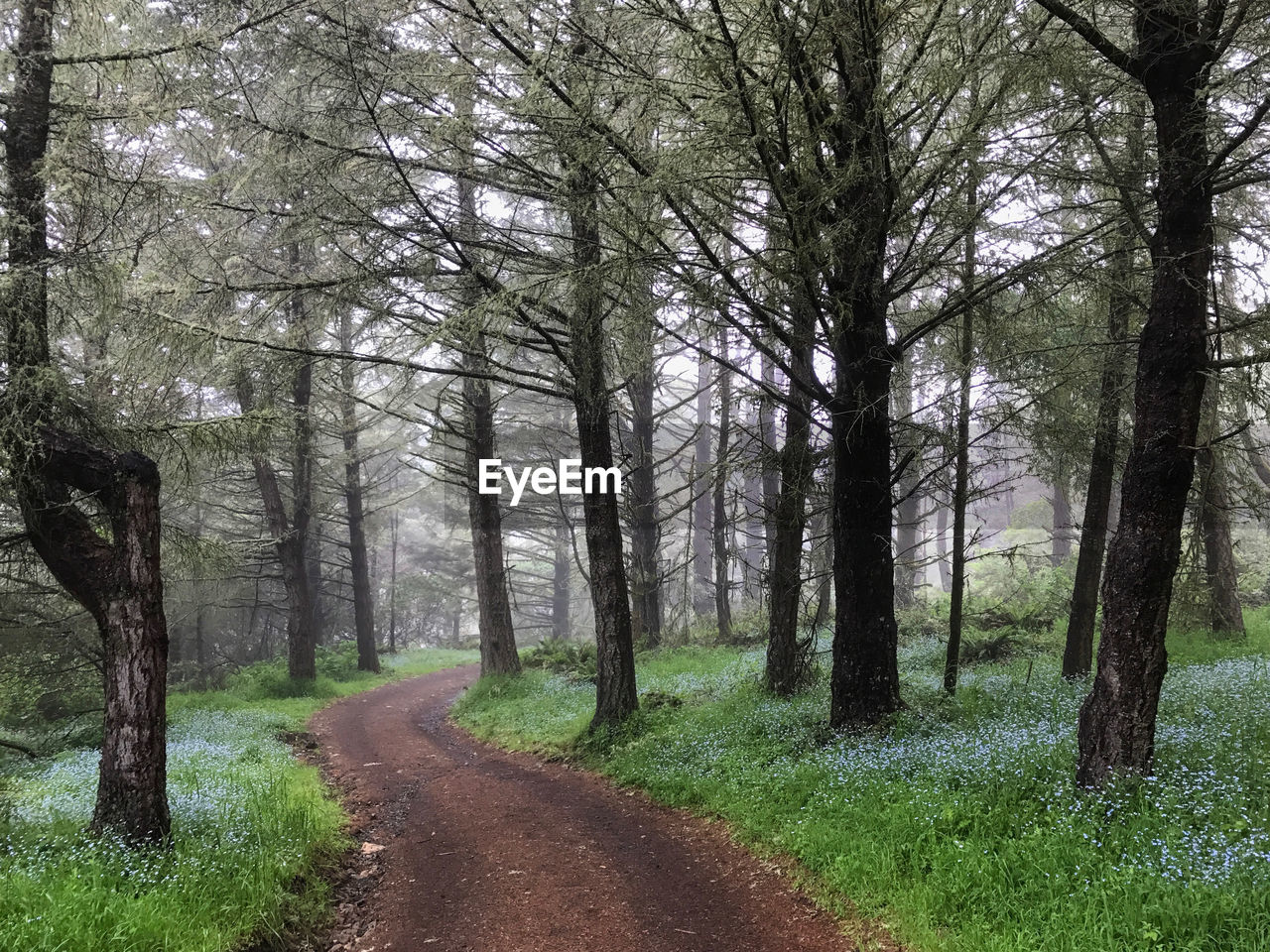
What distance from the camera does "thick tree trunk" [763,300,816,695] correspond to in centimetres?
920

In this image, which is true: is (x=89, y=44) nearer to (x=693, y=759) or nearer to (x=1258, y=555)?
(x=693, y=759)

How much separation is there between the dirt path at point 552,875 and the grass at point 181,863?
0.55 meters

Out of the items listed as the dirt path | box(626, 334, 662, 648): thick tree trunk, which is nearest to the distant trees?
the dirt path

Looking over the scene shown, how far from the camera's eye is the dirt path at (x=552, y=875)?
4.55 meters

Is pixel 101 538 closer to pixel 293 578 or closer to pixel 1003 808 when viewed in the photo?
pixel 1003 808

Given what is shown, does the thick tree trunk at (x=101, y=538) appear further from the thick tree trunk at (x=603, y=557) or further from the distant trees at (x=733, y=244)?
the thick tree trunk at (x=603, y=557)

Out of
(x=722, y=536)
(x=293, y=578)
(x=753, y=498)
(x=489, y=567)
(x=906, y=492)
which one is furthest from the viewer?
(x=293, y=578)

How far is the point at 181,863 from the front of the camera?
4684 mm

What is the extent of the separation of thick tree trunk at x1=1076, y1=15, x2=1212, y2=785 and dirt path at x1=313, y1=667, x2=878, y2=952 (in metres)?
2.41

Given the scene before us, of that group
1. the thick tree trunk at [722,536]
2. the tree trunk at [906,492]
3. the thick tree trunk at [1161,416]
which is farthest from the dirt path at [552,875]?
the thick tree trunk at [722,536]


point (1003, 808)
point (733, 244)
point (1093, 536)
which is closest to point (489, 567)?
point (733, 244)

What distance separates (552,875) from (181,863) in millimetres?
2589

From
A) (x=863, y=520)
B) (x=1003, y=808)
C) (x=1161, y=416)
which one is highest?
(x=1161, y=416)

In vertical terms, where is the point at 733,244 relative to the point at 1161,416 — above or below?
above
